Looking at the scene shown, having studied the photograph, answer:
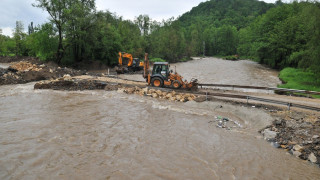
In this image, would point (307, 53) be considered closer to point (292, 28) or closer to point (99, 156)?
point (292, 28)

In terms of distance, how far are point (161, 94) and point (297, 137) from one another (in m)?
9.61

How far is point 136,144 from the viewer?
8.50 metres

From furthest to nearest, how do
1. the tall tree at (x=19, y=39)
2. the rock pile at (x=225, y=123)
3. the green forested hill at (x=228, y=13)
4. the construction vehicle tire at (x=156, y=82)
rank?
the green forested hill at (x=228, y=13) < the tall tree at (x=19, y=39) < the construction vehicle tire at (x=156, y=82) < the rock pile at (x=225, y=123)

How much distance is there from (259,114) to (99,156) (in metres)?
9.00

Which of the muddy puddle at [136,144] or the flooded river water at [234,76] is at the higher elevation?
the flooded river water at [234,76]

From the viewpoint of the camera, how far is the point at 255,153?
7.96 metres

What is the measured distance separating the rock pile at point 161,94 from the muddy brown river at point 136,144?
1.15m

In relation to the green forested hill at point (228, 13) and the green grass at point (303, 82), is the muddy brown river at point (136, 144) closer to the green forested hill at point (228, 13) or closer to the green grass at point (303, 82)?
the green grass at point (303, 82)

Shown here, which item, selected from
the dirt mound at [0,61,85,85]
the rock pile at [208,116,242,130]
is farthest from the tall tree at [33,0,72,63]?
the rock pile at [208,116,242,130]

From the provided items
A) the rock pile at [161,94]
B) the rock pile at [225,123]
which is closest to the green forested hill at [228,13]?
the rock pile at [161,94]

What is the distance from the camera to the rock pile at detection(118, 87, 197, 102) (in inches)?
596

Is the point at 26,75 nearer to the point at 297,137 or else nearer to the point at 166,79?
the point at 166,79

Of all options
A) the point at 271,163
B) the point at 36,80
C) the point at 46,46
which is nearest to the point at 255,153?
the point at 271,163

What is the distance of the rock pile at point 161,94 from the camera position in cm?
1514
